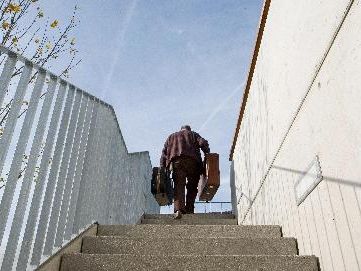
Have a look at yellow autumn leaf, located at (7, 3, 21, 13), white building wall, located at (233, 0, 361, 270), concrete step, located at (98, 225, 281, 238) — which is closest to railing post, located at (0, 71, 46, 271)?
concrete step, located at (98, 225, 281, 238)

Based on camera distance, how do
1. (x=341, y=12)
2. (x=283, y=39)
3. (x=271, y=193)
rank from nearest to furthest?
(x=341, y=12) < (x=283, y=39) < (x=271, y=193)

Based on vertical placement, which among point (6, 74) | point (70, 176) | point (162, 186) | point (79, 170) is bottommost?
point (70, 176)

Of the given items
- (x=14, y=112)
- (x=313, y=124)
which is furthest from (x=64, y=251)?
(x=313, y=124)

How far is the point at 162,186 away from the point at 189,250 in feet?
8.07

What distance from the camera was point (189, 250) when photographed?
10.7 feet

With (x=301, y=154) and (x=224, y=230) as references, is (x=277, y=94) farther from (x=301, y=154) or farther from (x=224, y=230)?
(x=224, y=230)

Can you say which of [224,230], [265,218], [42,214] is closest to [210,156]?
[265,218]

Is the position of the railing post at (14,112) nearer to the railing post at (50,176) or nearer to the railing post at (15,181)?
the railing post at (15,181)

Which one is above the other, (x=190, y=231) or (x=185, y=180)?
(x=185, y=180)

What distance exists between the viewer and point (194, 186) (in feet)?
19.1

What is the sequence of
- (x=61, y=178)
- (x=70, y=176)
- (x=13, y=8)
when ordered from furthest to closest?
(x=13, y=8), (x=70, y=176), (x=61, y=178)

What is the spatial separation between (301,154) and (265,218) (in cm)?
151

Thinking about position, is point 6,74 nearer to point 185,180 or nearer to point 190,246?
point 190,246

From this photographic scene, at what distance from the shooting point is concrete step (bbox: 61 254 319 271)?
2.73 m
